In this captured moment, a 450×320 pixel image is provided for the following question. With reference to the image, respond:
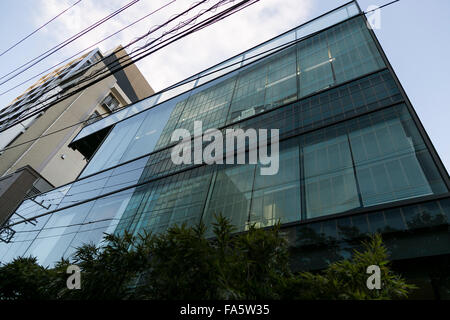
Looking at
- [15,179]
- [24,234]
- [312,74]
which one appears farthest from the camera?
[15,179]

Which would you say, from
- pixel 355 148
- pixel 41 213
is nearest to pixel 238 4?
pixel 355 148

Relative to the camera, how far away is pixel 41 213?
17.4 meters

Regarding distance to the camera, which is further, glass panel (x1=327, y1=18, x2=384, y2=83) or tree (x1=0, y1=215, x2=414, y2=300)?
glass panel (x1=327, y1=18, x2=384, y2=83)

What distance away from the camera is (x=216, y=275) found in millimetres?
4180

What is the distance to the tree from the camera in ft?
13.5

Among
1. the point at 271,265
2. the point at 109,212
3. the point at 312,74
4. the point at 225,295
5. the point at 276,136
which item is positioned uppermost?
the point at 312,74

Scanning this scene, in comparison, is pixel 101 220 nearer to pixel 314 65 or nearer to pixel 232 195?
pixel 232 195

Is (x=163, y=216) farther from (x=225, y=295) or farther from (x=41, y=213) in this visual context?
(x=41, y=213)

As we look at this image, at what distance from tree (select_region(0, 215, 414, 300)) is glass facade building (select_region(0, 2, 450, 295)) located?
2207 millimetres

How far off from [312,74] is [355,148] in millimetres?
5962

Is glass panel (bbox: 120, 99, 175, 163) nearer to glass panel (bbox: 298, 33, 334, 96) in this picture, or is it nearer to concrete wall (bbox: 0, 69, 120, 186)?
glass panel (bbox: 298, 33, 334, 96)

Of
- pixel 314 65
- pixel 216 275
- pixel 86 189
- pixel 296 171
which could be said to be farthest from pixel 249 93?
pixel 216 275

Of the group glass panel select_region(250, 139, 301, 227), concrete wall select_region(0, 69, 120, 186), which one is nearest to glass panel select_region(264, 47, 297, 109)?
glass panel select_region(250, 139, 301, 227)

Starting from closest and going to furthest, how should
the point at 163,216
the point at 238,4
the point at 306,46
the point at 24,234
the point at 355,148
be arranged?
the point at 238,4
the point at 355,148
the point at 163,216
the point at 306,46
the point at 24,234
